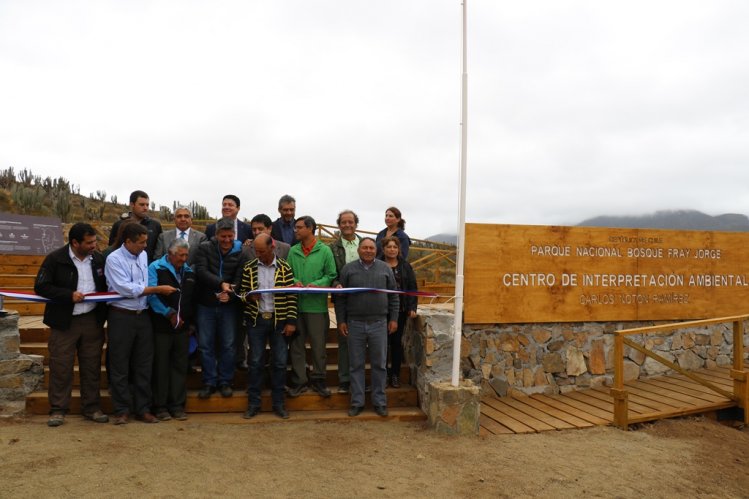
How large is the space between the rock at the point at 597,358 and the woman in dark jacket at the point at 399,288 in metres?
2.70

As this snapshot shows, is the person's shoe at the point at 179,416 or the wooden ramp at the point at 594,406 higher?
the person's shoe at the point at 179,416

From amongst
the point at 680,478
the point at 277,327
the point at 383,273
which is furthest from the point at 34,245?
the point at 680,478

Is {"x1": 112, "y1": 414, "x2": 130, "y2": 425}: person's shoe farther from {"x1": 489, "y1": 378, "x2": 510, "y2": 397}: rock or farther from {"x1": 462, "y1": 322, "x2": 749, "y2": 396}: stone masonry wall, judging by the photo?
{"x1": 489, "y1": 378, "x2": 510, "y2": 397}: rock

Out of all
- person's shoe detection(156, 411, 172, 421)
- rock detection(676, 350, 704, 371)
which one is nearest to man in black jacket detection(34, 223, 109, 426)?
person's shoe detection(156, 411, 172, 421)

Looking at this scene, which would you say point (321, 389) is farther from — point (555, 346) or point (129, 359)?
point (555, 346)

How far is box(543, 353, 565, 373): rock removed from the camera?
6362 mm

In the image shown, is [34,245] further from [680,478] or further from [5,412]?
[680,478]

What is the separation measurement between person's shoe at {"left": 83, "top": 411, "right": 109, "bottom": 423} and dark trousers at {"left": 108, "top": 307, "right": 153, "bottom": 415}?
0.32 feet

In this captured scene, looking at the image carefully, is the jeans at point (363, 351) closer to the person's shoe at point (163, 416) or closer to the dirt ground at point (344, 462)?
the dirt ground at point (344, 462)

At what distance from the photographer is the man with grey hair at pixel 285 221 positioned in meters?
5.79

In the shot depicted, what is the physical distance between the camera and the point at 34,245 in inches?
360

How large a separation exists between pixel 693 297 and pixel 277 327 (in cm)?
582

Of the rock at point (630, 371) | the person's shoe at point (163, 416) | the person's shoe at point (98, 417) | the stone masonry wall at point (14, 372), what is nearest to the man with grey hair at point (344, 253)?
the person's shoe at point (163, 416)

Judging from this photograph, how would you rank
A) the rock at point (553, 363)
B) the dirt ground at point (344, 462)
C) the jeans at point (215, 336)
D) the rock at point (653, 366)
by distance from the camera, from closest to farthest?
the dirt ground at point (344, 462)
the jeans at point (215, 336)
the rock at point (553, 363)
the rock at point (653, 366)
